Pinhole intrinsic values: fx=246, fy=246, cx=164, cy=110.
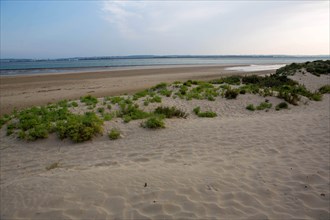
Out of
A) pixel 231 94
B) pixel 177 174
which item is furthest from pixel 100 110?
pixel 231 94

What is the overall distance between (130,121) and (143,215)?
18.1 feet

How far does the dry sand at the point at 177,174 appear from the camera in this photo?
13.0 feet

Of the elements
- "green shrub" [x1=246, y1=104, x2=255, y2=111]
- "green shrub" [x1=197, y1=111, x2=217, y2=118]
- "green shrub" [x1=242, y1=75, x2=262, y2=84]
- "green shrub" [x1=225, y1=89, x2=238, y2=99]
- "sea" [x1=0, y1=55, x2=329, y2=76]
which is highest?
"sea" [x1=0, y1=55, x2=329, y2=76]

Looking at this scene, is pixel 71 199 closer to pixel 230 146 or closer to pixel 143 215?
pixel 143 215

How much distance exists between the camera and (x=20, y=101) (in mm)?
15852

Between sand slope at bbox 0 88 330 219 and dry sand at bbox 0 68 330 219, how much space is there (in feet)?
0.06

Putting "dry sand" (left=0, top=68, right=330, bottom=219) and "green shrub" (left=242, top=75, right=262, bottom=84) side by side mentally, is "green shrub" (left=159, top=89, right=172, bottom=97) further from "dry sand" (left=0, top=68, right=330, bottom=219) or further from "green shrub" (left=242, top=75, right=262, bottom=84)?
"green shrub" (left=242, top=75, right=262, bottom=84)

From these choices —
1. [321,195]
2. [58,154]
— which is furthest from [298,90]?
[58,154]

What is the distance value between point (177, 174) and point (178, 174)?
0.02 metres

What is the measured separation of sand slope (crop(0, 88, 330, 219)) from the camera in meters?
3.97

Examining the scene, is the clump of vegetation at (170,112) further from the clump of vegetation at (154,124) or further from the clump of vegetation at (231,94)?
the clump of vegetation at (231,94)

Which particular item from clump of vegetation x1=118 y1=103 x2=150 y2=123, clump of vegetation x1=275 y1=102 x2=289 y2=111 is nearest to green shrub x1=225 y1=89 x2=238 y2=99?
clump of vegetation x1=275 y1=102 x2=289 y2=111

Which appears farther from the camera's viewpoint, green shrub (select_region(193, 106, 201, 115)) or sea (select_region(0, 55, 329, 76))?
sea (select_region(0, 55, 329, 76))

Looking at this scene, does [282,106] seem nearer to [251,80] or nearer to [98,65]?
[251,80]
